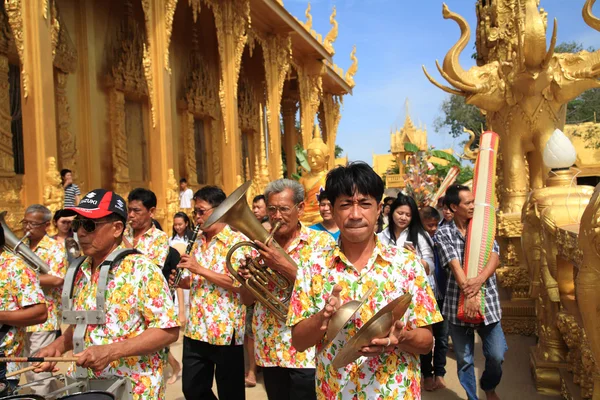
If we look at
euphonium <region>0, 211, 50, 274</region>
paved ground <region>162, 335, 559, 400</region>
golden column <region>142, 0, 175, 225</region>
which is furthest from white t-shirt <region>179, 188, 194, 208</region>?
euphonium <region>0, 211, 50, 274</region>

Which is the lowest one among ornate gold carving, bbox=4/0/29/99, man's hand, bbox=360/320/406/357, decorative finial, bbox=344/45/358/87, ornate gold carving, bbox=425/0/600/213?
man's hand, bbox=360/320/406/357

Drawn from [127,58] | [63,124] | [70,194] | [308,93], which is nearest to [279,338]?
[70,194]

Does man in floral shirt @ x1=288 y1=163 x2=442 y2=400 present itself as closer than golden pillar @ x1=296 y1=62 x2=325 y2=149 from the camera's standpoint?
Yes

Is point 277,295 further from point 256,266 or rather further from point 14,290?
point 14,290

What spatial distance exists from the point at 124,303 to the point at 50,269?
7.84 feet

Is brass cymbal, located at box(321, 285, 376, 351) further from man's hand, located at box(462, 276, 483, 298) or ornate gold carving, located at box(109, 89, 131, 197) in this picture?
ornate gold carving, located at box(109, 89, 131, 197)

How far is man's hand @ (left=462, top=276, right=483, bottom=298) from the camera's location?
351 centimetres

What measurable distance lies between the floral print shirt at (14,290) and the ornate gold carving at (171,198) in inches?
259

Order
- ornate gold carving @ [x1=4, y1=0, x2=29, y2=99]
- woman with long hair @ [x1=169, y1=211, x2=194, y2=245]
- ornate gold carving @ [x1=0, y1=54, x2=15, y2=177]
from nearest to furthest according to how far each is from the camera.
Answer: ornate gold carving @ [x1=4, y1=0, x2=29, y2=99] < woman with long hair @ [x1=169, y1=211, x2=194, y2=245] < ornate gold carving @ [x1=0, y1=54, x2=15, y2=177]

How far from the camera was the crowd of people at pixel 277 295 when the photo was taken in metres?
1.88

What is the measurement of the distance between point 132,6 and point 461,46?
7.93 metres

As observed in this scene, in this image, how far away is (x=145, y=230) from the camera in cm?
417

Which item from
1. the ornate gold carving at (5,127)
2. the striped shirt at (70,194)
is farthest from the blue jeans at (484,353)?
the ornate gold carving at (5,127)

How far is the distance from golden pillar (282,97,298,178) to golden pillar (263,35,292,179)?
250 inches
